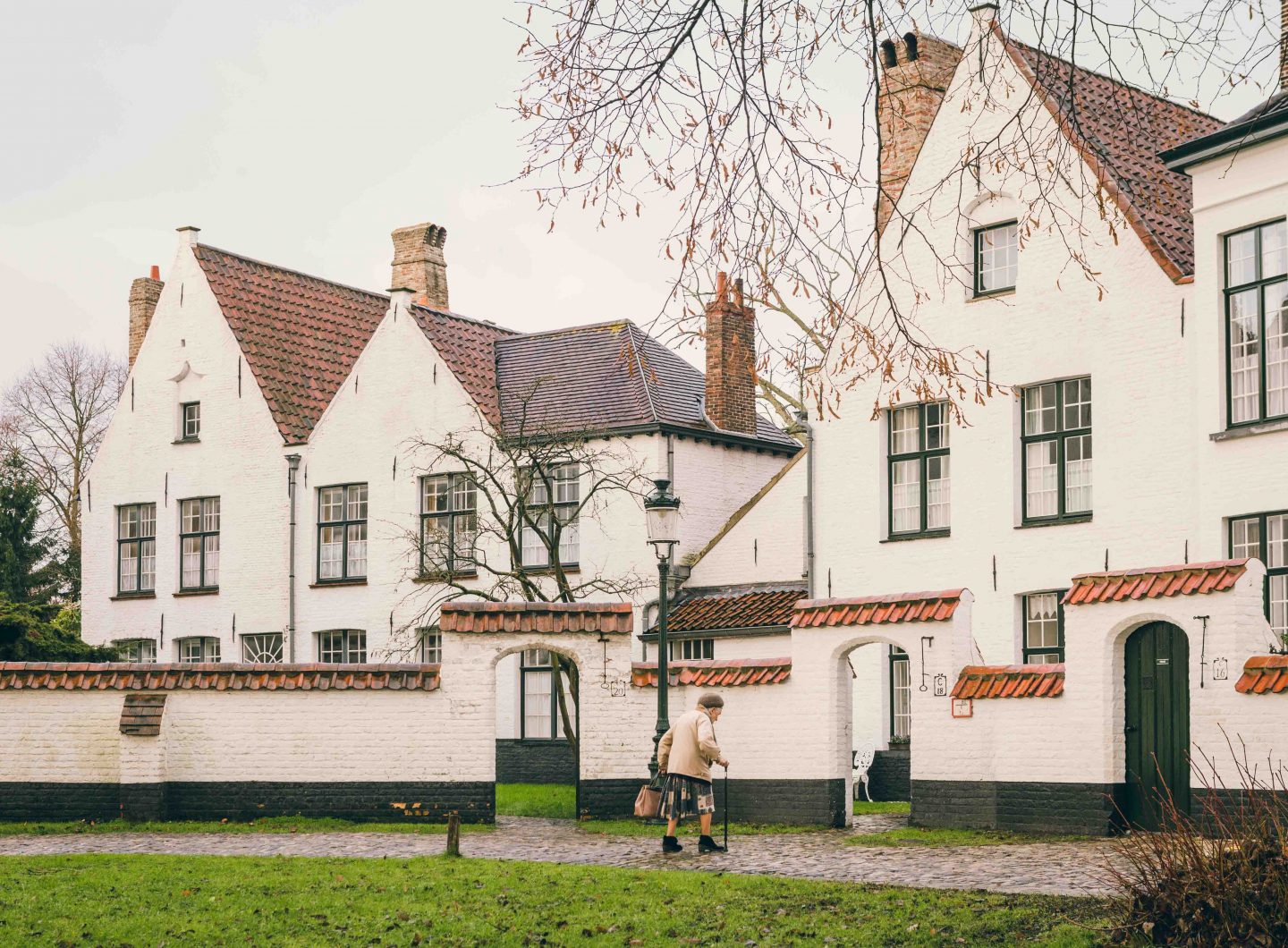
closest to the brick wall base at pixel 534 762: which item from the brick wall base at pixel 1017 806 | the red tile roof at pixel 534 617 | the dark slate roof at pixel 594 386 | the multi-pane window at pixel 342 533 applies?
the multi-pane window at pixel 342 533

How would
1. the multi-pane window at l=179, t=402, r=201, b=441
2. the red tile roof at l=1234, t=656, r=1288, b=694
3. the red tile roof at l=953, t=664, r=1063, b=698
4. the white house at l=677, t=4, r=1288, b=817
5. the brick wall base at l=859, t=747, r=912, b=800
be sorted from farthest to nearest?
1. the multi-pane window at l=179, t=402, r=201, b=441
2. the brick wall base at l=859, t=747, r=912, b=800
3. the white house at l=677, t=4, r=1288, b=817
4. the red tile roof at l=953, t=664, r=1063, b=698
5. the red tile roof at l=1234, t=656, r=1288, b=694

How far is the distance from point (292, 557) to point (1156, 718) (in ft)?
69.6

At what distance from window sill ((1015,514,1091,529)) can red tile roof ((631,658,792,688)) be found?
5880mm

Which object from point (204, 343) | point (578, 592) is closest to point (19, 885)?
point (578, 592)

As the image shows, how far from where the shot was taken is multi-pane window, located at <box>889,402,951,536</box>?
25844mm

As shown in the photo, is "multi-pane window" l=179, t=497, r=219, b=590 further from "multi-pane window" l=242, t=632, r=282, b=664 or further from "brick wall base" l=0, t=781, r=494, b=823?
"brick wall base" l=0, t=781, r=494, b=823

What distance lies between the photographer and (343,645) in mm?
34031

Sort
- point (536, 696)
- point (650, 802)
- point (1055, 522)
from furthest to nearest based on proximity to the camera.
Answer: point (536, 696)
point (1055, 522)
point (650, 802)

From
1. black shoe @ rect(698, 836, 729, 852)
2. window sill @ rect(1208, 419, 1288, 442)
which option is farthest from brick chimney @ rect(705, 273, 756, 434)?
black shoe @ rect(698, 836, 729, 852)

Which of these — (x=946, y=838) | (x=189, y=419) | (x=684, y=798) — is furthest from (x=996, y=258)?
(x=189, y=419)

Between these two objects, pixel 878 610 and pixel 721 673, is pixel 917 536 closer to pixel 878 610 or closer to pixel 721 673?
pixel 721 673

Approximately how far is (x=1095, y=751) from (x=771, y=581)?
12690 mm

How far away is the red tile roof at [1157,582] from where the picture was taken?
15.9 metres

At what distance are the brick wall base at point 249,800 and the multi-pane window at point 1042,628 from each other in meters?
8.26
